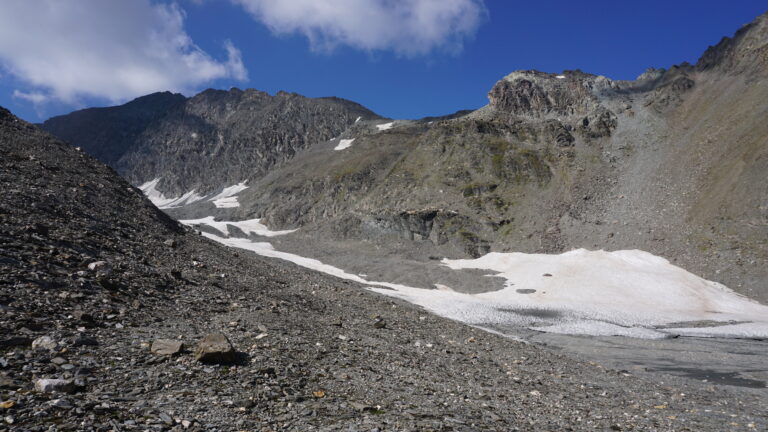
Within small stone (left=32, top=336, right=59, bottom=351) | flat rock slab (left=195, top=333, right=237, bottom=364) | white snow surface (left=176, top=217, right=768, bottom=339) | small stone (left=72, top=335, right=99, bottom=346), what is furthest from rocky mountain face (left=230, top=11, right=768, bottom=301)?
small stone (left=32, top=336, right=59, bottom=351)

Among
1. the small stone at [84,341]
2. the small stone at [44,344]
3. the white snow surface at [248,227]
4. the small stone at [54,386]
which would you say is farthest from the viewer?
the white snow surface at [248,227]

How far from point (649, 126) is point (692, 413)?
4147 inches

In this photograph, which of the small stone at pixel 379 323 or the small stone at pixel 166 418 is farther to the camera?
the small stone at pixel 379 323

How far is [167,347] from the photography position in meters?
10.3

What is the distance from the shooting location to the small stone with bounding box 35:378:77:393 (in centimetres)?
711

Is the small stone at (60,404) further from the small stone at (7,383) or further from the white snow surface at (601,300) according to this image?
the white snow surface at (601,300)

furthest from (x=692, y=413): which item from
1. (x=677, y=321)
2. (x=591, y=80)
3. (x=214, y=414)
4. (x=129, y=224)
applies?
(x=591, y=80)

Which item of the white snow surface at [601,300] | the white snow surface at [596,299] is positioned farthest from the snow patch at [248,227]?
the white snow surface at [601,300]

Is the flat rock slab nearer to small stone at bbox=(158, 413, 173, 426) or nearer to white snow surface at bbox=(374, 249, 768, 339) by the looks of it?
small stone at bbox=(158, 413, 173, 426)

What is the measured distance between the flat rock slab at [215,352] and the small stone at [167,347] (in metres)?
0.44

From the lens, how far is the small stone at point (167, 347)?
10.1m

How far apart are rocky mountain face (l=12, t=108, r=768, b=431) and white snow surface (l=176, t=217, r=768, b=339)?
20.9 metres

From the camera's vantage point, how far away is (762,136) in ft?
232

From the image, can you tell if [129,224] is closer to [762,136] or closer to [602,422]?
[602,422]
